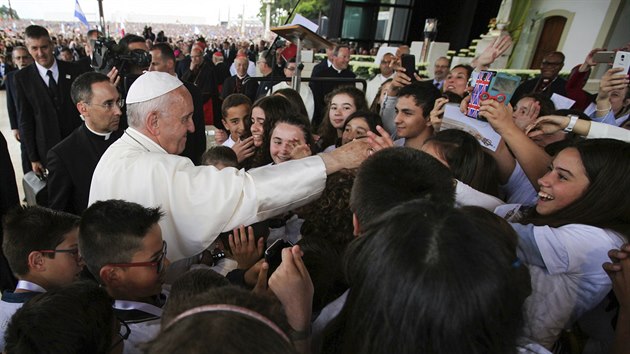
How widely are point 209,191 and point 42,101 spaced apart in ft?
10.6

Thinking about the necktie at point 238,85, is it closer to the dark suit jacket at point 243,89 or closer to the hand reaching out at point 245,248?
the dark suit jacket at point 243,89

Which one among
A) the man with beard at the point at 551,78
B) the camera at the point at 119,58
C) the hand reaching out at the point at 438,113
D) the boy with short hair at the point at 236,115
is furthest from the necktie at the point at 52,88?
the man with beard at the point at 551,78

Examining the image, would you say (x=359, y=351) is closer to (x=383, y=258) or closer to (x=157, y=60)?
(x=383, y=258)

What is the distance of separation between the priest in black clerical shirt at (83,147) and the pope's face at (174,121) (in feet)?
3.12

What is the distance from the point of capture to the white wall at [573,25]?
1047cm

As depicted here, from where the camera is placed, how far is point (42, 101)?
3607mm

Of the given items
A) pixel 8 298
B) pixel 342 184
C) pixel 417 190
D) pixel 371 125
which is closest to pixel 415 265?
pixel 417 190

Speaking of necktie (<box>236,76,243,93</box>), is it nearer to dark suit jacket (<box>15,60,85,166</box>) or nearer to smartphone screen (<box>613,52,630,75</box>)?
dark suit jacket (<box>15,60,85,166</box>)

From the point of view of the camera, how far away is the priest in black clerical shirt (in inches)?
91.1

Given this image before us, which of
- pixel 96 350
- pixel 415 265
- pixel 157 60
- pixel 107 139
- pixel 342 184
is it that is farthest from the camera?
pixel 157 60

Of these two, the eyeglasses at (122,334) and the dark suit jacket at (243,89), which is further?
the dark suit jacket at (243,89)

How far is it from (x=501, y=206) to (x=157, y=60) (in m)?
4.06

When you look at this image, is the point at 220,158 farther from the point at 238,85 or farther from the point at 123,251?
the point at 238,85

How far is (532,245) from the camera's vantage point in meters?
1.30
